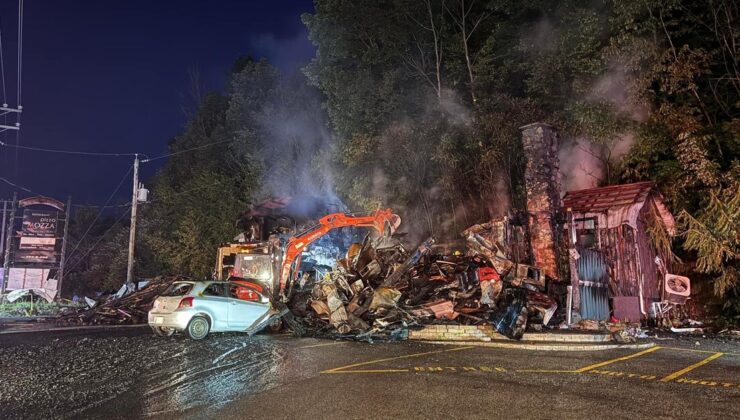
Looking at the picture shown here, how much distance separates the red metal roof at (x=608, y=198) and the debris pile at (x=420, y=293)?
282 centimetres

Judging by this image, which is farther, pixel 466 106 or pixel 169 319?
pixel 466 106

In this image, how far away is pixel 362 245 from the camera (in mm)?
16000

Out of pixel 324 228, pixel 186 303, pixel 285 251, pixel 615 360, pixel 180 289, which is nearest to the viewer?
pixel 615 360

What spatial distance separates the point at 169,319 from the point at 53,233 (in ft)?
65.7

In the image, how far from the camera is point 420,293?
14.3 m

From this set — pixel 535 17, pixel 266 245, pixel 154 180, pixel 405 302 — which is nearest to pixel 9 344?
pixel 266 245

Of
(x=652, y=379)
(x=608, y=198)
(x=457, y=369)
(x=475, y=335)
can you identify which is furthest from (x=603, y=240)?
(x=457, y=369)

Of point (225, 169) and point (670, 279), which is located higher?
point (225, 169)

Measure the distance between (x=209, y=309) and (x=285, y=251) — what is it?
13.6 ft

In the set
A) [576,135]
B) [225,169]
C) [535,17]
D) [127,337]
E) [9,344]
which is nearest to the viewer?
[9,344]

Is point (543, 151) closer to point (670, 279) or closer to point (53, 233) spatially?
point (670, 279)

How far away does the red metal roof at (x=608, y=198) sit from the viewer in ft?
47.4

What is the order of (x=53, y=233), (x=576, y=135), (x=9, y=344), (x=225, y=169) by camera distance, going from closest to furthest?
(x=9, y=344) → (x=576, y=135) → (x=53, y=233) → (x=225, y=169)

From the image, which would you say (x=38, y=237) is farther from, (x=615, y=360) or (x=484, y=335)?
(x=615, y=360)
